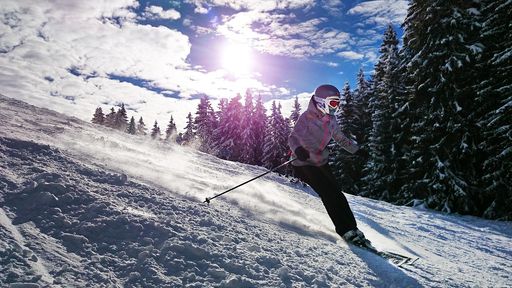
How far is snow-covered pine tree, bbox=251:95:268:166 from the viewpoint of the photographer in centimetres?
5400

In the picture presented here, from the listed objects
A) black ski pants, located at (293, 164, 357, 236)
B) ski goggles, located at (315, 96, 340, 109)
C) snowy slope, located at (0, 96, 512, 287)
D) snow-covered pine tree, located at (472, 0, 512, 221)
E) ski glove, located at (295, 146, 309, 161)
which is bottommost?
snowy slope, located at (0, 96, 512, 287)

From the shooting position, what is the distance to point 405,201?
1877 cm

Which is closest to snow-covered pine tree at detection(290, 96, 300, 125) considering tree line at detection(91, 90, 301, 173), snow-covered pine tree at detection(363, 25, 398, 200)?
tree line at detection(91, 90, 301, 173)

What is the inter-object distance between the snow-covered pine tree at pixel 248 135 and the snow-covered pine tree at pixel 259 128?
1.72ft

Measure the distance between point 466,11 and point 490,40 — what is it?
1.74 metres

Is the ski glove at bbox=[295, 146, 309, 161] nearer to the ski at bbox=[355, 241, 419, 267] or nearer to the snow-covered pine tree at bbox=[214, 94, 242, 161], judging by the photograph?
the ski at bbox=[355, 241, 419, 267]

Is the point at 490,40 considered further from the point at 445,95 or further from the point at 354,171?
the point at 354,171

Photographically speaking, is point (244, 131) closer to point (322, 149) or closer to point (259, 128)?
point (259, 128)

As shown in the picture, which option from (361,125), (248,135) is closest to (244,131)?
(248,135)

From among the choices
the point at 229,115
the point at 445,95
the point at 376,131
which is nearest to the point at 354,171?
the point at 376,131

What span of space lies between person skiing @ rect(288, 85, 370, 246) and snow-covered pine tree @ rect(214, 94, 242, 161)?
151 ft

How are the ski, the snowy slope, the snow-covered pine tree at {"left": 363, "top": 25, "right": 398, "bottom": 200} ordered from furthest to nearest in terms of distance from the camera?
the snow-covered pine tree at {"left": 363, "top": 25, "right": 398, "bottom": 200} → the ski → the snowy slope

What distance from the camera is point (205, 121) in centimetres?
5956

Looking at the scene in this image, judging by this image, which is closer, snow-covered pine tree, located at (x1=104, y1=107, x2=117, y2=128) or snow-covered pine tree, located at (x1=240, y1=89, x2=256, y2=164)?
snow-covered pine tree, located at (x1=240, y1=89, x2=256, y2=164)
